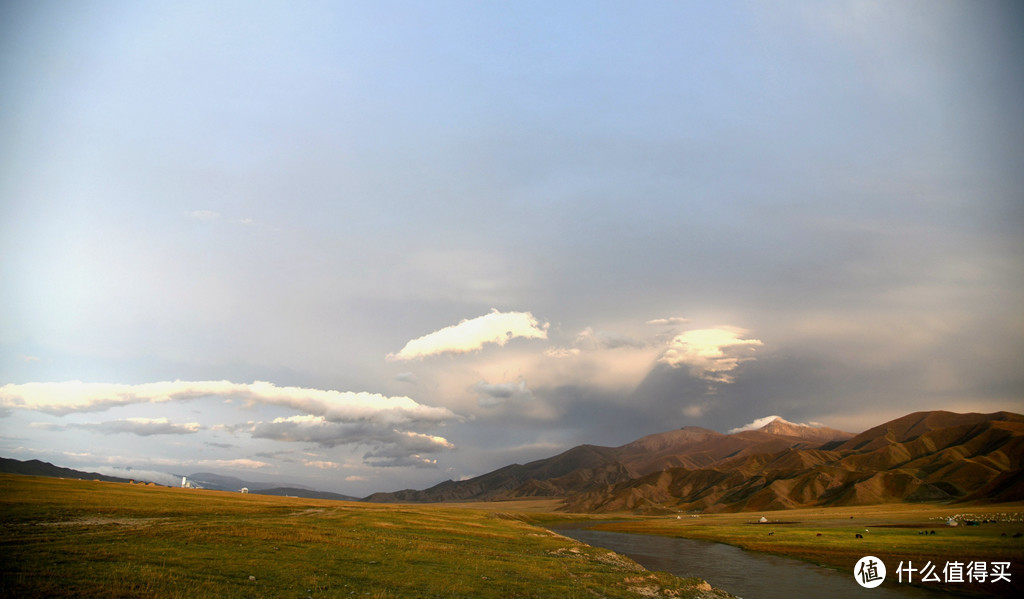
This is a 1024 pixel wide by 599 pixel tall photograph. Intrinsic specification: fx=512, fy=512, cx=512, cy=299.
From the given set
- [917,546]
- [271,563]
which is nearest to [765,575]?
[917,546]

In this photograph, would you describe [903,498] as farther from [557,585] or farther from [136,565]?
[136,565]

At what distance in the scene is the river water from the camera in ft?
150

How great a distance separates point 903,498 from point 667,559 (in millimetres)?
184946

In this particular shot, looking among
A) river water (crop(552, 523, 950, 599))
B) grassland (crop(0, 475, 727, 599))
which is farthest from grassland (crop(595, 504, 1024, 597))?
grassland (crop(0, 475, 727, 599))

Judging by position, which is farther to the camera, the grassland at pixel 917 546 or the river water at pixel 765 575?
the grassland at pixel 917 546

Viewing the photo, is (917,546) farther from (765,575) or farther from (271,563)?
(271,563)

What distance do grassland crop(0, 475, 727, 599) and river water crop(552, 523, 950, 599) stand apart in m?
9.26

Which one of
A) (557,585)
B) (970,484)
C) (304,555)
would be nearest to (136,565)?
(304,555)

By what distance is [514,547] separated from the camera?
5881 centimetres

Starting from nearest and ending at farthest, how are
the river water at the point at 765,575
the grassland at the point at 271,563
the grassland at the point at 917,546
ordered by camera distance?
the grassland at the point at 271,563 < the river water at the point at 765,575 < the grassland at the point at 917,546

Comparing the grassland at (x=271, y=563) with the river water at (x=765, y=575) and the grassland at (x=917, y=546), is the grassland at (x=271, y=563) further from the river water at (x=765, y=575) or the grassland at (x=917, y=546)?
the grassland at (x=917, y=546)

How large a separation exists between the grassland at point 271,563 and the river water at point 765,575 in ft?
30.4

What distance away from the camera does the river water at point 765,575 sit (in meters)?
45.8


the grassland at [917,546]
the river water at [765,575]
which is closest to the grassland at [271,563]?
the river water at [765,575]
